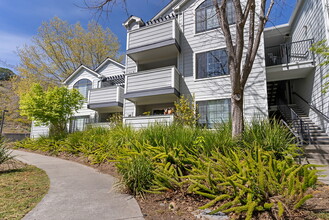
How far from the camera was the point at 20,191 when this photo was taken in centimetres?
336

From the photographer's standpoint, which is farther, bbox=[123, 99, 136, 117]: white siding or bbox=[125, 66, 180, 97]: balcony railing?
bbox=[123, 99, 136, 117]: white siding

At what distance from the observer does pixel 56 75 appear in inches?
894

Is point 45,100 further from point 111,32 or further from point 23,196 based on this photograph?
point 111,32

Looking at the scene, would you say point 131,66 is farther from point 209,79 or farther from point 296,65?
point 296,65

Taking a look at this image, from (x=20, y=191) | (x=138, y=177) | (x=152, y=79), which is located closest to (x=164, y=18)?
(x=152, y=79)

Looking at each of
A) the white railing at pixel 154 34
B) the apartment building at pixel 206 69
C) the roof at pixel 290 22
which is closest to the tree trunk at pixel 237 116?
the apartment building at pixel 206 69

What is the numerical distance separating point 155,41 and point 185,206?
9.68 metres

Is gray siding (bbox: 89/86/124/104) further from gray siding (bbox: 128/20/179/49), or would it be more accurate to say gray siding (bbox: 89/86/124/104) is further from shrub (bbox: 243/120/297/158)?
shrub (bbox: 243/120/297/158)

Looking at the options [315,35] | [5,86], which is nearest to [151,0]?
[315,35]

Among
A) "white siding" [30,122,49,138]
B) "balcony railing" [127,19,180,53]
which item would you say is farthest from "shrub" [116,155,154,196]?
"white siding" [30,122,49,138]

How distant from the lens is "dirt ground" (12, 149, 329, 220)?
88.7 inches

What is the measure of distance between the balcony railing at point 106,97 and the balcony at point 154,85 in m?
1.68

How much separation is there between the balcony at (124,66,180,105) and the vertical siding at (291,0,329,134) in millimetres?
6510

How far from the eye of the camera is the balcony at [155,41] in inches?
402
